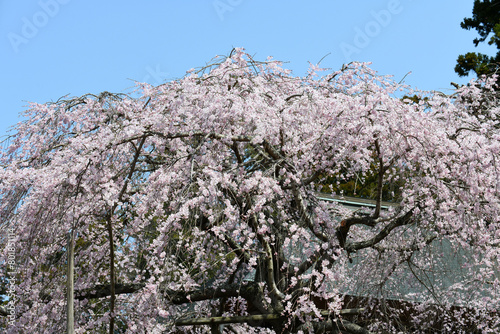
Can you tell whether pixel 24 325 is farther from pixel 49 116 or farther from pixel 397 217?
pixel 397 217

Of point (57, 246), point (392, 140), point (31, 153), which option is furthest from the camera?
point (31, 153)

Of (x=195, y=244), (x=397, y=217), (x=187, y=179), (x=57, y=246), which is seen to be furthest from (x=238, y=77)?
(x=57, y=246)

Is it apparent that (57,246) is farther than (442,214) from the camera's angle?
Yes

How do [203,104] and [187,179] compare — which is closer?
[187,179]

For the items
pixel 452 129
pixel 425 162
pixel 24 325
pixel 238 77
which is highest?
pixel 238 77

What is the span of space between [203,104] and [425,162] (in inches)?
92.7

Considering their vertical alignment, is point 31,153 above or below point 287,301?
above

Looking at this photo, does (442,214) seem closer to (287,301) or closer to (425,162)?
(425,162)

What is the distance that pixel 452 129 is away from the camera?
5.78 m

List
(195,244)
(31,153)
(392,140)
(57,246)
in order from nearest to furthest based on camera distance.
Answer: (195,244) < (392,140) < (57,246) < (31,153)

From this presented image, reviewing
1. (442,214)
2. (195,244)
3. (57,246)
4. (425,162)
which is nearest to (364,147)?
(425,162)

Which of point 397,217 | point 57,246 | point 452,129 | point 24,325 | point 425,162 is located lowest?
point 24,325

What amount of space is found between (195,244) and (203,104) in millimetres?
1469

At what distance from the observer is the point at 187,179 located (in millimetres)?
4949
